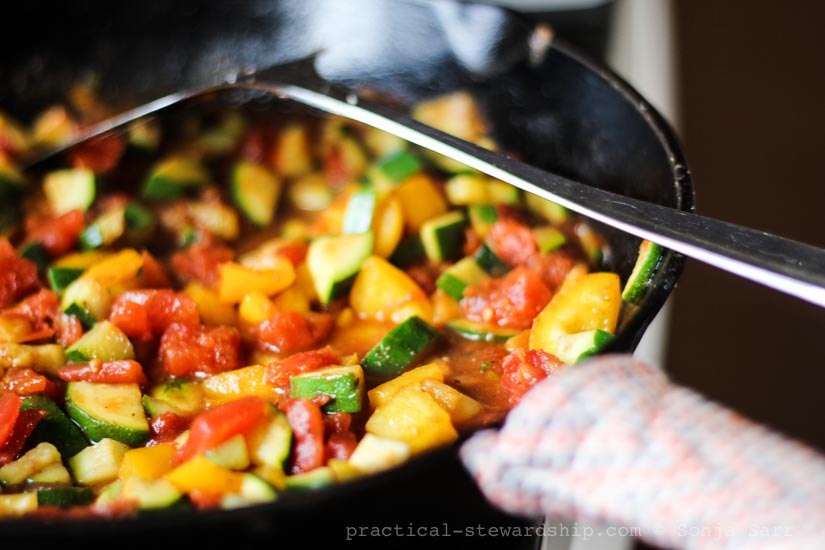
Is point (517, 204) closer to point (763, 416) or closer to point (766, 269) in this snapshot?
point (766, 269)

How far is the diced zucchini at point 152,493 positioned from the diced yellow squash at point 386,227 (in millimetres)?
802

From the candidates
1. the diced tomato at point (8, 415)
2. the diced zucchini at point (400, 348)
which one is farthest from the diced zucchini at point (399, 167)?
the diced tomato at point (8, 415)

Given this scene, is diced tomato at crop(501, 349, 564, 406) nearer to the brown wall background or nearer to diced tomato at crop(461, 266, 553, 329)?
diced tomato at crop(461, 266, 553, 329)

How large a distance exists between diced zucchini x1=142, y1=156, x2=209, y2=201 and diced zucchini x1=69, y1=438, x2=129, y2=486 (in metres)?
0.86

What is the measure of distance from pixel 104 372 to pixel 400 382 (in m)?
0.53

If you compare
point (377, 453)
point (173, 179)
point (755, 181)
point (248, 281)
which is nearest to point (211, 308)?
point (248, 281)

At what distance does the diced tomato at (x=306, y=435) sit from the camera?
1.26 metres

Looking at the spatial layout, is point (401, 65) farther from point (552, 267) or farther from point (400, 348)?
point (400, 348)

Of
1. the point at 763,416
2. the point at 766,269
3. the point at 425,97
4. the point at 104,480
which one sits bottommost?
the point at 763,416

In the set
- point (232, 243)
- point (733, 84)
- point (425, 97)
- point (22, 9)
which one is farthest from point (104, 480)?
point (733, 84)

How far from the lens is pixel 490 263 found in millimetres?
1786

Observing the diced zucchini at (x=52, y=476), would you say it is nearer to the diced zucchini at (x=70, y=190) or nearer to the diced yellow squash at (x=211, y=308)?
the diced yellow squash at (x=211, y=308)

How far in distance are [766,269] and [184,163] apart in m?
1.52

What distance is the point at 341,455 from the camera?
1274 mm
